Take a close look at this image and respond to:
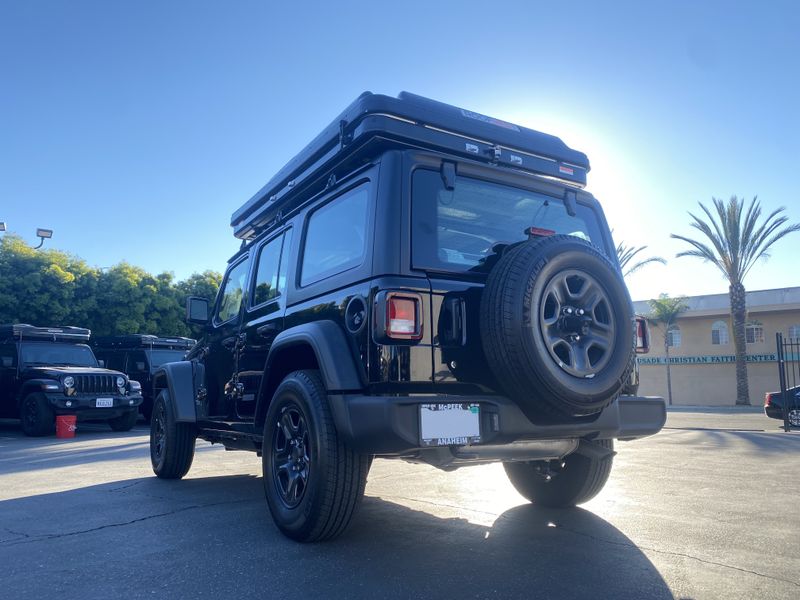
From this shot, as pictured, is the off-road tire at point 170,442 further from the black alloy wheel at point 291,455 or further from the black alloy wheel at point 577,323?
the black alloy wheel at point 577,323

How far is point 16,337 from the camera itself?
13.1 m

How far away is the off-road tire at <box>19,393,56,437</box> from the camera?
1187 centimetres

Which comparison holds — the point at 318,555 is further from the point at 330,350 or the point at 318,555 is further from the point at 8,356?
the point at 8,356

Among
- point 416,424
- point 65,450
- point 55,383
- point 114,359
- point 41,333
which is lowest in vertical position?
point 65,450

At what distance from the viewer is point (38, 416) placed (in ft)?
39.0

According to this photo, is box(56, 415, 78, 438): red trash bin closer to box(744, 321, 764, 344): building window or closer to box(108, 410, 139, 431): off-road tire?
box(108, 410, 139, 431): off-road tire

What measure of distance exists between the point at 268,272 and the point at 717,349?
33.1 m

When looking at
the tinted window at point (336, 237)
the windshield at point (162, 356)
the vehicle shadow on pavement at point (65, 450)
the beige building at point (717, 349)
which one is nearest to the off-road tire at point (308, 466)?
the tinted window at point (336, 237)

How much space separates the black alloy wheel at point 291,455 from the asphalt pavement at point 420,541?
0.28m

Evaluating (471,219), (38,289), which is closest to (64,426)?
(471,219)

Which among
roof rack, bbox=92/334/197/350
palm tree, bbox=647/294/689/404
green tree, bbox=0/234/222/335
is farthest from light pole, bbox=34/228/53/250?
palm tree, bbox=647/294/689/404

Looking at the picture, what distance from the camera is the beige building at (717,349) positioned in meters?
30.9

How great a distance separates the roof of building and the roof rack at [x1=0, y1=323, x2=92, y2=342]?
86.3 feet

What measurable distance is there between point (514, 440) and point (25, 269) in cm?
2302
